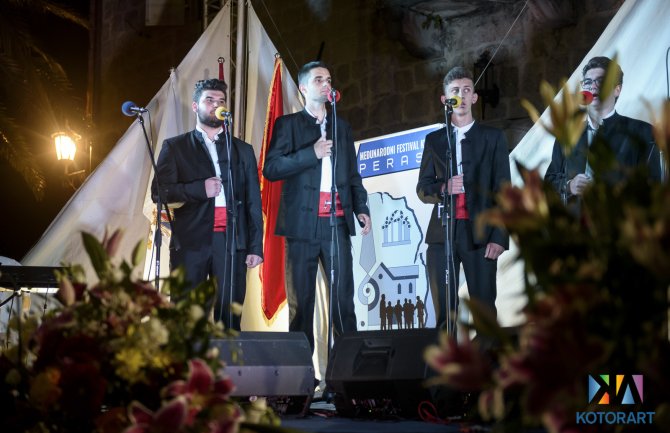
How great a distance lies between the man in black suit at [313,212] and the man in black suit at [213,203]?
17cm

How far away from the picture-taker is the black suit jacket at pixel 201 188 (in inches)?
204

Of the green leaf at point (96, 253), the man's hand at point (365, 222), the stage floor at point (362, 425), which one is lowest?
the stage floor at point (362, 425)

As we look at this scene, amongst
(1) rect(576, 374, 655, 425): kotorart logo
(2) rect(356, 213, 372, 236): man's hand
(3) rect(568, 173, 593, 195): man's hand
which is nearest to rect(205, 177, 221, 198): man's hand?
(2) rect(356, 213, 372, 236): man's hand

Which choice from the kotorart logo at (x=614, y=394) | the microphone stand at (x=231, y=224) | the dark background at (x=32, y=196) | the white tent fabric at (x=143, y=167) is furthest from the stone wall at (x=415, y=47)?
the kotorart logo at (x=614, y=394)

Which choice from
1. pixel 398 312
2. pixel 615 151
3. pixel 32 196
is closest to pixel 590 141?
pixel 615 151

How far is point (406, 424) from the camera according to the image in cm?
371

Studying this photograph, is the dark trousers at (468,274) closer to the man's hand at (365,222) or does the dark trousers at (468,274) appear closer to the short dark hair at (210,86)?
the man's hand at (365,222)

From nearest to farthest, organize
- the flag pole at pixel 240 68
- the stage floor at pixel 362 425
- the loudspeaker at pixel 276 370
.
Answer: the stage floor at pixel 362 425 < the loudspeaker at pixel 276 370 < the flag pole at pixel 240 68

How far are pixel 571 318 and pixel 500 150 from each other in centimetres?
405

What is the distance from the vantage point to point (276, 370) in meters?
4.16

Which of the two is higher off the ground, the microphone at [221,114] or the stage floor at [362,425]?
the microphone at [221,114]

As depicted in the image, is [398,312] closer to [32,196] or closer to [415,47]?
[415,47]

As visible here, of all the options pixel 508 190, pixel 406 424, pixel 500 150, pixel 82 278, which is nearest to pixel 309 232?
pixel 500 150

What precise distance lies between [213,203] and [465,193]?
1382 mm
